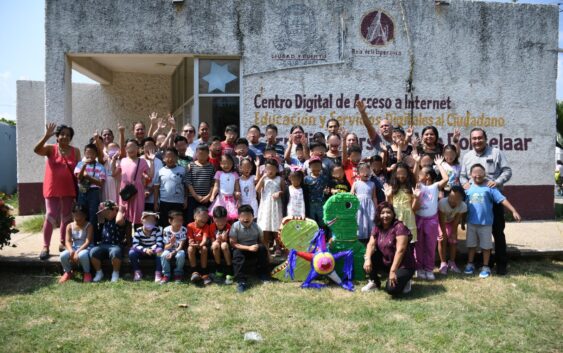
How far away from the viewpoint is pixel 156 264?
542cm

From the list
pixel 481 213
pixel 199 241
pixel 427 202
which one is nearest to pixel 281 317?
pixel 199 241

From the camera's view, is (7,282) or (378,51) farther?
(378,51)

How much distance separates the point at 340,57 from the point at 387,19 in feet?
3.41

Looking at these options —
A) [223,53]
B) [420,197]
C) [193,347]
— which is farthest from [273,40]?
[193,347]

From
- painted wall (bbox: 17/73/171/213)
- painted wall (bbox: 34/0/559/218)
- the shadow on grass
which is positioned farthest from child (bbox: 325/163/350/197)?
painted wall (bbox: 17/73/171/213)

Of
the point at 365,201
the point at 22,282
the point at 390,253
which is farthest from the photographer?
the point at 365,201

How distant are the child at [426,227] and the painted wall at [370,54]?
2944 mm

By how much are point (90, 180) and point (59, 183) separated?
1.24 feet

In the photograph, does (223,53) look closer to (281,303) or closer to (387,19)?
(387,19)

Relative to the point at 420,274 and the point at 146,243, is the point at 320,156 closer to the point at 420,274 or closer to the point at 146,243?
the point at 420,274

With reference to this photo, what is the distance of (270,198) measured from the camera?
18.3ft

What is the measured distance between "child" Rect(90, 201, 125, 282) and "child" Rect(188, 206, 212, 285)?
813 millimetres

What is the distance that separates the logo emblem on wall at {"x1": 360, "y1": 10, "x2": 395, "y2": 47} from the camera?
8219 millimetres

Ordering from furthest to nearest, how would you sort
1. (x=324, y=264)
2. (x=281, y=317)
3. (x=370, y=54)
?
(x=370, y=54)
(x=324, y=264)
(x=281, y=317)
